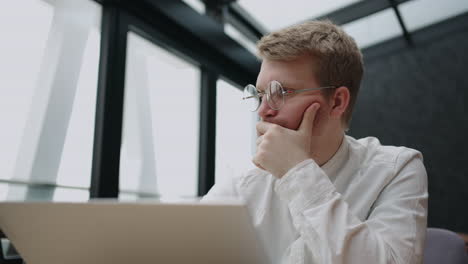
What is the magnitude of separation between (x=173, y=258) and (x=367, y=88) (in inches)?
197

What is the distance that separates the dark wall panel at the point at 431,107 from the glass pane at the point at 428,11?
11 cm

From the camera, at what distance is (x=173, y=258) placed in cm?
66

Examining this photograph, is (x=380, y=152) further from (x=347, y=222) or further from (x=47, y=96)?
(x=47, y=96)

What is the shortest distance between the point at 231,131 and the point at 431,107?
103 inches

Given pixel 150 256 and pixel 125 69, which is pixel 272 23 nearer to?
pixel 125 69

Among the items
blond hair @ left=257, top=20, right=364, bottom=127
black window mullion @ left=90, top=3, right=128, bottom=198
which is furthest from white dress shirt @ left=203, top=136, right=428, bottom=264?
black window mullion @ left=90, top=3, right=128, bottom=198

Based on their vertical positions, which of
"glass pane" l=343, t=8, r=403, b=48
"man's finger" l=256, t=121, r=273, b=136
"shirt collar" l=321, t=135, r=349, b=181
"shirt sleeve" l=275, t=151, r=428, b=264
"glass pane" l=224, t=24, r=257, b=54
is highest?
"glass pane" l=343, t=8, r=403, b=48

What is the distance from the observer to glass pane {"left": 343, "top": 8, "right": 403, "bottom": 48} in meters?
4.60

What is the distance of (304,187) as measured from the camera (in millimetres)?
890

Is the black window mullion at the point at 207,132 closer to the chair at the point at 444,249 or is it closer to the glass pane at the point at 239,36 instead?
the glass pane at the point at 239,36

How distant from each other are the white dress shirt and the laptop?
79mm

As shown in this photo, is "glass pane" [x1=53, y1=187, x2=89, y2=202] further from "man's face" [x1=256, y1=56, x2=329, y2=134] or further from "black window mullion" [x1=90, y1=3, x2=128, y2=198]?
"man's face" [x1=256, y1=56, x2=329, y2=134]

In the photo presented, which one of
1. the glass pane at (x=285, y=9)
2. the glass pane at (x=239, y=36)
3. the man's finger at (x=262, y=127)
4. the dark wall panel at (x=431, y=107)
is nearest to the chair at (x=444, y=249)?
the man's finger at (x=262, y=127)

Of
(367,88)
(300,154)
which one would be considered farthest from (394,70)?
(300,154)
